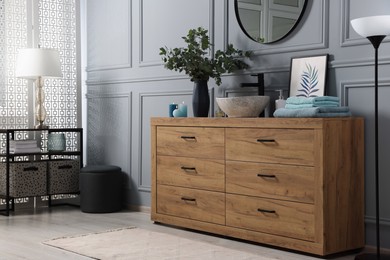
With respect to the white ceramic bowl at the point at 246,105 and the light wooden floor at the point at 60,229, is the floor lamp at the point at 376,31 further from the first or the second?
the white ceramic bowl at the point at 246,105

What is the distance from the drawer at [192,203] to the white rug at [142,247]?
236mm

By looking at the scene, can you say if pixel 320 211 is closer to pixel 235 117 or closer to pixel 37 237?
pixel 235 117

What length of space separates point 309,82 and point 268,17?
57cm

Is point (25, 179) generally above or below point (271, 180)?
below

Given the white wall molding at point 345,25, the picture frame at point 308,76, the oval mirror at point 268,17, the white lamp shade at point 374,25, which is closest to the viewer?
the white lamp shade at point 374,25

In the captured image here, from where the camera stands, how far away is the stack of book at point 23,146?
190 inches

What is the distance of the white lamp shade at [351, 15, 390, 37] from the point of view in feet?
10.0

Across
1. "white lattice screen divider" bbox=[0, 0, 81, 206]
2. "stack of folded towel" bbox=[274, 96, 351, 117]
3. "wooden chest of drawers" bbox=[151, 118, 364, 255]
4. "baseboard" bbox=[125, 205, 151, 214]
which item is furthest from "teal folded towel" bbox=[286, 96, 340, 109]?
"white lattice screen divider" bbox=[0, 0, 81, 206]

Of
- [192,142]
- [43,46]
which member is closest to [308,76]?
[192,142]

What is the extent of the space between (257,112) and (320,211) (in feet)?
2.67

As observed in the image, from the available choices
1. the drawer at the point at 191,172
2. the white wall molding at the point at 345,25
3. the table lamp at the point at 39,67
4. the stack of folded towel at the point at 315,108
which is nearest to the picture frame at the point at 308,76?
the white wall molding at the point at 345,25

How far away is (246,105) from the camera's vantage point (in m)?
3.78

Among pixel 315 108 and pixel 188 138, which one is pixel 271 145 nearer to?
pixel 315 108

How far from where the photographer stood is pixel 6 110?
16.5ft
